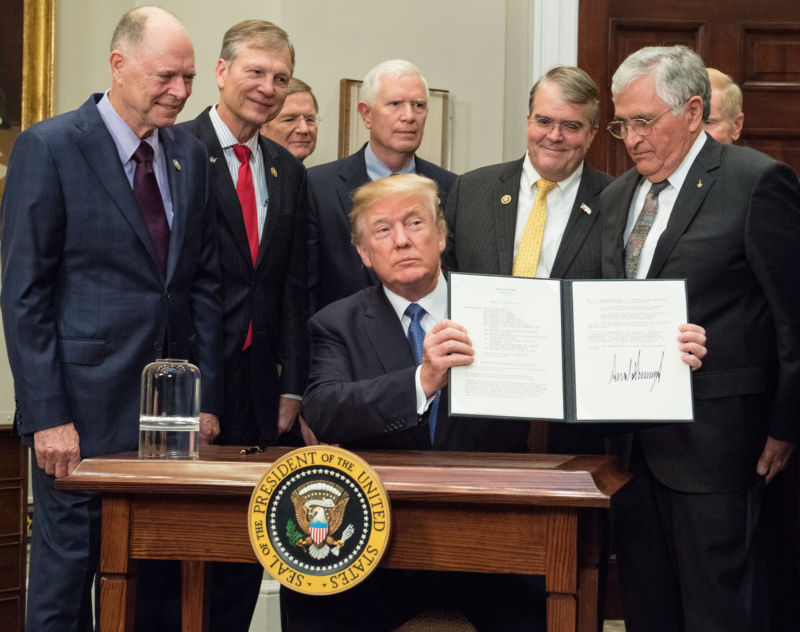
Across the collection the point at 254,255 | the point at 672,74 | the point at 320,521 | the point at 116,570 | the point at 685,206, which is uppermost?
the point at 672,74

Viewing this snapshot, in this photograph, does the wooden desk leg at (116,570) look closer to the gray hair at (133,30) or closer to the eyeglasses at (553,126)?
the gray hair at (133,30)

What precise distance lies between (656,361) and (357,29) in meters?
3.23

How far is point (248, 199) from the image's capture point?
355cm

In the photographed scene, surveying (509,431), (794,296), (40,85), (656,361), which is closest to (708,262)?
(794,296)

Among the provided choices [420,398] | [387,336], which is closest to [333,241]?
[387,336]

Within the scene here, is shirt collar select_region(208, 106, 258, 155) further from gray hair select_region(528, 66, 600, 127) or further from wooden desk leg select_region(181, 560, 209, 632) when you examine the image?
wooden desk leg select_region(181, 560, 209, 632)

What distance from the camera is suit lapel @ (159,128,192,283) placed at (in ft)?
9.93

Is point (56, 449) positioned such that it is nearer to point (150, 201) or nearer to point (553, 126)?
point (150, 201)

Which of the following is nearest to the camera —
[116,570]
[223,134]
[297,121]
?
[116,570]

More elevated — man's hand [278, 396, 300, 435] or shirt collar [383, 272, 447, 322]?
shirt collar [383, 272, 447, 322]

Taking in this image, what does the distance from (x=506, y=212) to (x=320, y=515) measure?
1.58 m

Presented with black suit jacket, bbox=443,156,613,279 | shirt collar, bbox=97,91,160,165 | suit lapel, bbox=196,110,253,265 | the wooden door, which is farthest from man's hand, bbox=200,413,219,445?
the wooden door

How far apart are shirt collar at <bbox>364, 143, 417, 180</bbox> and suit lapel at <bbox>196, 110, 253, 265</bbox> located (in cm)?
65

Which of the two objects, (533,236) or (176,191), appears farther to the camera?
(533,236)
